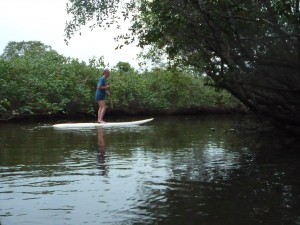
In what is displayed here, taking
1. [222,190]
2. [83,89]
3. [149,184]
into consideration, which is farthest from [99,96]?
[222,190]

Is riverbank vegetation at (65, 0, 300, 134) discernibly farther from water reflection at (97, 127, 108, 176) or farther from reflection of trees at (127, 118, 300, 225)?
water reflection at (97, 127, 108, 176)

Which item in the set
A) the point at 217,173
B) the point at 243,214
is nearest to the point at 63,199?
the point at 243,214

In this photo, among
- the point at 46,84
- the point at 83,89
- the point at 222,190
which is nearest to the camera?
the point at 222,190

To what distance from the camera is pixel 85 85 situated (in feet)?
78.3

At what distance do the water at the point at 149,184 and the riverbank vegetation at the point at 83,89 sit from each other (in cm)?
539

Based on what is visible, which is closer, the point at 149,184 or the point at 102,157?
the point at 149,184

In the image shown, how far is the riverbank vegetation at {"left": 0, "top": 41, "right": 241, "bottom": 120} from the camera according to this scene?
18562 mm

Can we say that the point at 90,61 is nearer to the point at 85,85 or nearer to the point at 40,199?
the point at 85,85

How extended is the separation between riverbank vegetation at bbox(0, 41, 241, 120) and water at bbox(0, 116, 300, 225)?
5390mm

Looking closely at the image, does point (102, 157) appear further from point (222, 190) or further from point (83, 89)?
point (83, 89)

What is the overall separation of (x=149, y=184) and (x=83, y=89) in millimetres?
17431

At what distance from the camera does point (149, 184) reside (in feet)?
18.8

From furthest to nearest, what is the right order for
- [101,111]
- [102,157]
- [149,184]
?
[101,111] < [102,157] < [149,184]

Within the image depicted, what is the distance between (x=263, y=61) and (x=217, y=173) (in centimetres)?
228
